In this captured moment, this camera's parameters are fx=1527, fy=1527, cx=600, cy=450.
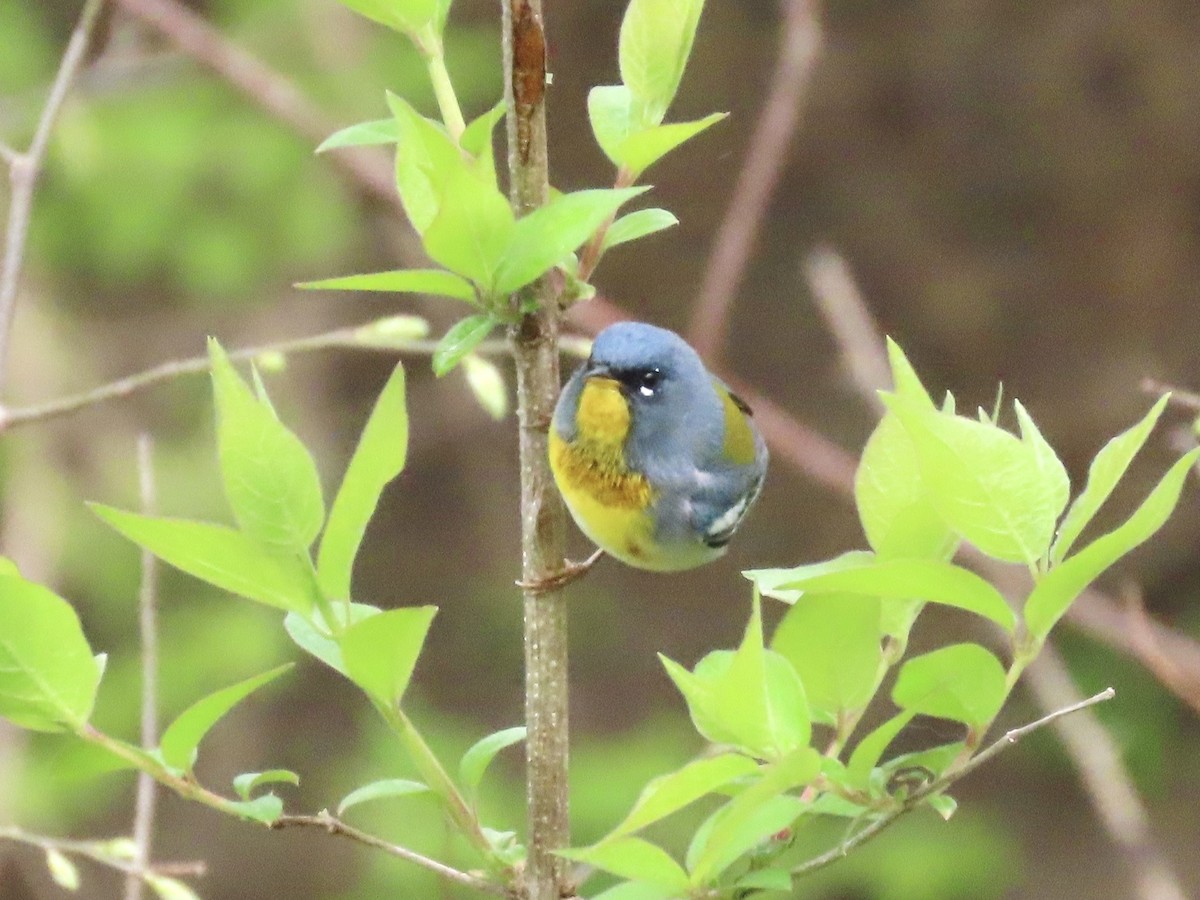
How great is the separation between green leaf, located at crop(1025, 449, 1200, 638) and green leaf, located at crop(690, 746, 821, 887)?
0.11 metres

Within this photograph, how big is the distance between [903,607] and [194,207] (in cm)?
288

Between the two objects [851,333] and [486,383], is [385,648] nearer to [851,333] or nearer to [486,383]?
[486,383]

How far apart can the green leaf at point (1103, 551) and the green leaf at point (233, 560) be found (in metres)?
0.28

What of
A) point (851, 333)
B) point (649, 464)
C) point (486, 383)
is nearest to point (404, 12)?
point (486, 383)

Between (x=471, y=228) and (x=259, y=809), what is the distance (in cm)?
25

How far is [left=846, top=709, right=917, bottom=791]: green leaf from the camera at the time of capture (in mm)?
590

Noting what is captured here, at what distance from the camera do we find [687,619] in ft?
14.1

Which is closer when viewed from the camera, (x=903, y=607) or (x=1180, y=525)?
(x=903, y=607)

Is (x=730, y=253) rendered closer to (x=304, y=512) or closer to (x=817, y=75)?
(x=304, y=512)

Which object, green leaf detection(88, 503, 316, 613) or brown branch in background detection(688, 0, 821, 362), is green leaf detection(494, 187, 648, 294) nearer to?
green leaf detection(88, 503, 316, 613)

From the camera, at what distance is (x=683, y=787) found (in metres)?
0.54

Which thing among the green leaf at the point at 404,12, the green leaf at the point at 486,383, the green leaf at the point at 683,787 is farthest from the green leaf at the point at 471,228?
Result: the green leaf at the point at 486,383

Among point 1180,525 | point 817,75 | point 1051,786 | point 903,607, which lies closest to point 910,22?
point 817,75

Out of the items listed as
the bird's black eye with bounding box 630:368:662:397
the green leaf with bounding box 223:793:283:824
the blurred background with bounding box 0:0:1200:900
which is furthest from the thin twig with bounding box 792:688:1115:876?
the blurred background with bounding box 0:0:1200:900
